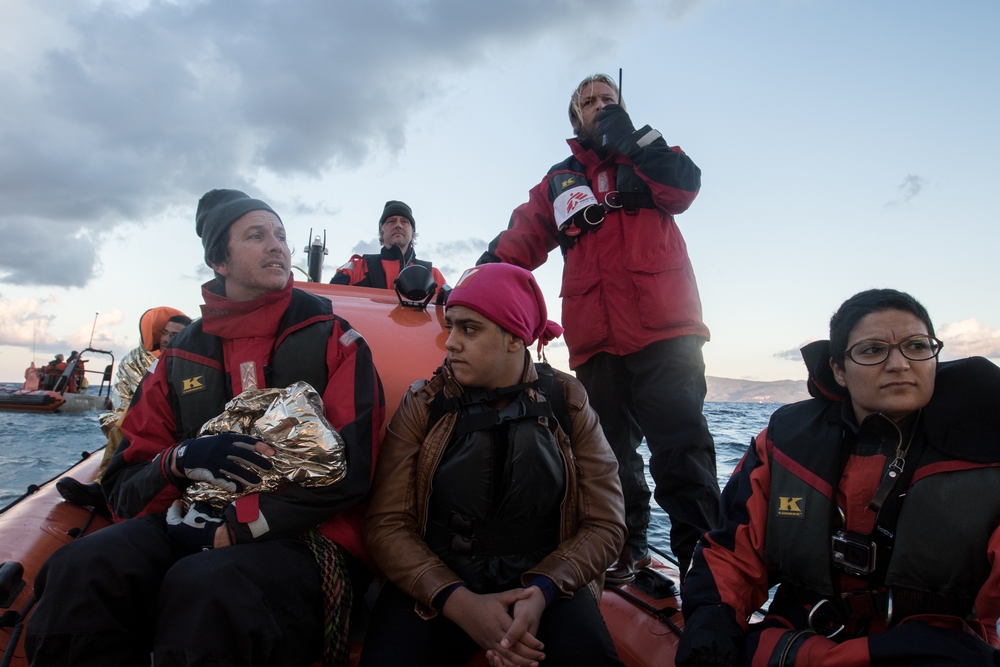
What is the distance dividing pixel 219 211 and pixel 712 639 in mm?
1857

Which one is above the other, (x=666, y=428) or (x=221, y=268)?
(x=221, y=268)

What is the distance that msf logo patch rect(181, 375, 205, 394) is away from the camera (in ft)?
5.65

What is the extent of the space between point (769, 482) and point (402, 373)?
136 cm

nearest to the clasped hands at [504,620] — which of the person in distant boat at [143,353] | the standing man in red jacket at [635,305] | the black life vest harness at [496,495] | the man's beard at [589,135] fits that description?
the black life vest harness at [496,495]

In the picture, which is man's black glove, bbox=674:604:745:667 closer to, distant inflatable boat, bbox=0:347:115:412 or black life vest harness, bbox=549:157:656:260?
black life vest harness, bbox=549:157:656:260

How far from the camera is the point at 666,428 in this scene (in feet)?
7.09

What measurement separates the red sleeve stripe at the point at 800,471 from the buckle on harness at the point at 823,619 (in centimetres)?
26

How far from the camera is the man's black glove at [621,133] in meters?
2.27

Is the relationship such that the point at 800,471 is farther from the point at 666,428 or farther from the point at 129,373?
the point at 129,373

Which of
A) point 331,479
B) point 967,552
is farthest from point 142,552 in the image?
point 967,552

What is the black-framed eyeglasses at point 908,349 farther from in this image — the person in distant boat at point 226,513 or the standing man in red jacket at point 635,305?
the person in distant boat at point 226,513

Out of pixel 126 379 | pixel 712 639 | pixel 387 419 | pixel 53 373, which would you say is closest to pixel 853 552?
pixel 712 639

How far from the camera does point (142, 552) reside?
4.53 feet

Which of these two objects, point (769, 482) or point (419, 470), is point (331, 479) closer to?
point (419, 470)
